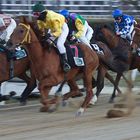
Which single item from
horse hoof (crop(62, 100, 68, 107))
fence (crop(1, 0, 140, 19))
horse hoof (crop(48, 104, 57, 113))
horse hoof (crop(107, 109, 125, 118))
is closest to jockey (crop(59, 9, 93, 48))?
horse hoof (crop(62, 100, 68, 107))

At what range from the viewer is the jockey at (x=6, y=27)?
45.1 ft

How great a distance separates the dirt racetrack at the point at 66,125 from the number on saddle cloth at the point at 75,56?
1.15 metres

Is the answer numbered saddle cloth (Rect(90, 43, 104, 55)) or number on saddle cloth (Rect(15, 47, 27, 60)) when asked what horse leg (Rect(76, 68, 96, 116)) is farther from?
number on saddle cloth (Rect(15, 47, 27, 60))

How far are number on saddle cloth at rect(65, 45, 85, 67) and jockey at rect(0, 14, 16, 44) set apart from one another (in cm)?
141

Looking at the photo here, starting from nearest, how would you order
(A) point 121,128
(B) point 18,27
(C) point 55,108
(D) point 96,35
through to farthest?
1. (A) point 121,128
2. (B) point 18,27
3. (C) point 55,108
4. (D) point 96,35

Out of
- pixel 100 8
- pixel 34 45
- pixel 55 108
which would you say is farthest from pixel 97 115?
pixel 100 8

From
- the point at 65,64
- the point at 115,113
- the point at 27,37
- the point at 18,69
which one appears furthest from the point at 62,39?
the point at 115,113

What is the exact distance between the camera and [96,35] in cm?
1645

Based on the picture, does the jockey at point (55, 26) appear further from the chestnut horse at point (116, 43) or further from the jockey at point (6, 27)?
the chestnut horse at point (116, 43)

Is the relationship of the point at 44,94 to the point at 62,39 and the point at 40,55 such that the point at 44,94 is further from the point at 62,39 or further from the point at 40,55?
the point at 62,39

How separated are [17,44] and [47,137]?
3.40 m

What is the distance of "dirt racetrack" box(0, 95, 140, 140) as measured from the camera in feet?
33.1

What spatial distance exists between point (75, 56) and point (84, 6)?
75.4 ft

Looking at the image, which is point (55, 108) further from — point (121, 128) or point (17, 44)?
point (121, 128)
